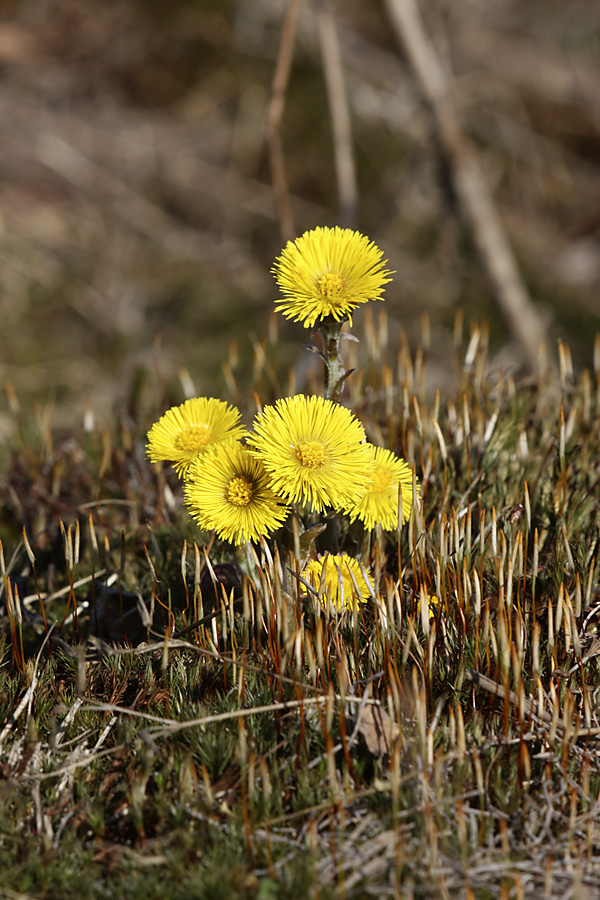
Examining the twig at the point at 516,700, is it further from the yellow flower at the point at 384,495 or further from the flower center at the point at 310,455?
the flower center at the point at 310,455

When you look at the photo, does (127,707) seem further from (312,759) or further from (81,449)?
(81,449)

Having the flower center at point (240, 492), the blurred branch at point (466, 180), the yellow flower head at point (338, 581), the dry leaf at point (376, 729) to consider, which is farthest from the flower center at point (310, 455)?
the blurred branch at point (466, 180)

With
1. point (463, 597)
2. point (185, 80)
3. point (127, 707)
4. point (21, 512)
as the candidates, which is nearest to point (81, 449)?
point (21, 512)

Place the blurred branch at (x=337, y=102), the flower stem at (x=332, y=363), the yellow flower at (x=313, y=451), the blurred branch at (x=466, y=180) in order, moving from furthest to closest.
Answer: the blurred branch at (x=466, y=180) < the blurred branch at (x=337, y=102) < the flower stem at (x=332, y=363) < the yellow flower at (x=313, y=451)

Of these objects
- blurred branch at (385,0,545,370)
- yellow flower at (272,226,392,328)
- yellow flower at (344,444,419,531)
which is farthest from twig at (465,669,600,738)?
blurred branch at (385,0,545,370)

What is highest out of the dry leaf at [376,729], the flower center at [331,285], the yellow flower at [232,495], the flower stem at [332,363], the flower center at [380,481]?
the flower center at [331,285]

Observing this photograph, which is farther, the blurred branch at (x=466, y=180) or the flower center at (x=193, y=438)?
the blurred branch at (x=466, y=180)
